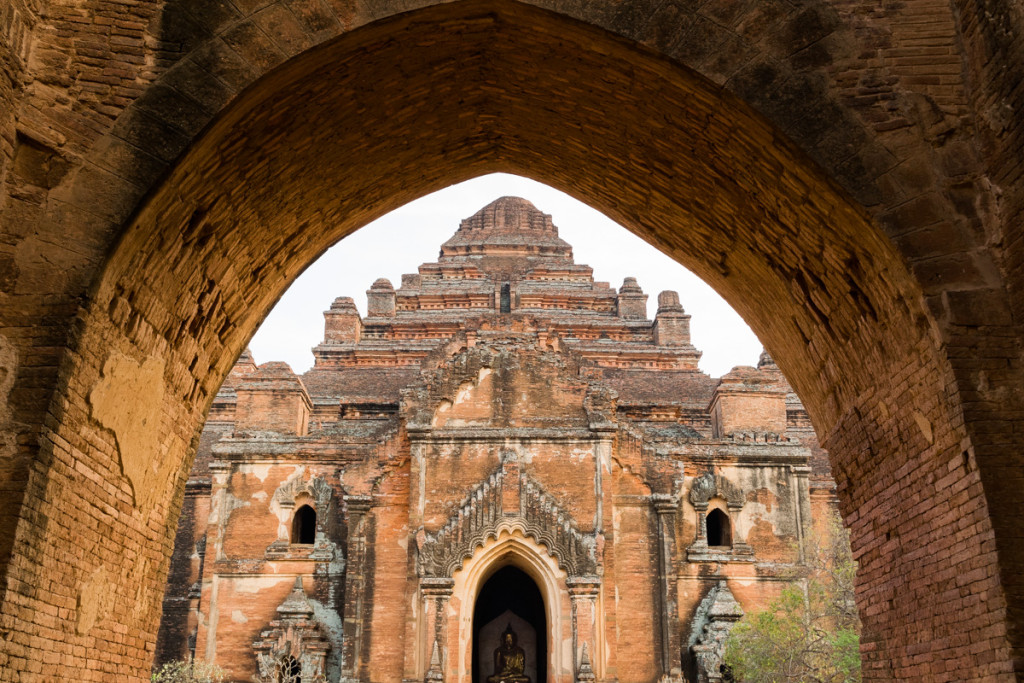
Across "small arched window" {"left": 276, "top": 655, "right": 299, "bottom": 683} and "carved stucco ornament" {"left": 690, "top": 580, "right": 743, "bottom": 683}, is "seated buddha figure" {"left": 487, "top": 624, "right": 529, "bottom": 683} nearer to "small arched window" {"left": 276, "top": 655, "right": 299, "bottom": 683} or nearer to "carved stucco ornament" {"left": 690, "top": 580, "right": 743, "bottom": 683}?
"carved stucco ornament" {"left": 690, "top": 580, "right": 743, "bottom": 683}

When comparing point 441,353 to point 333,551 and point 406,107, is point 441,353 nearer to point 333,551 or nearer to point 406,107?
point 333,551

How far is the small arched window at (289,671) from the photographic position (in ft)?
67.6

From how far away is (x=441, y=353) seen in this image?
24141mm

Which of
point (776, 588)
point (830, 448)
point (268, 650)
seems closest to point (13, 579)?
point (830, 448)

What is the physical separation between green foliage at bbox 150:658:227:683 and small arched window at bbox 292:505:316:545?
316 centimetres

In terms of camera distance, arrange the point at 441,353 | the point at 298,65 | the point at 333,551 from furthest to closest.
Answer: the point at 441,353 < the point at 333,551 < the point at 298,65

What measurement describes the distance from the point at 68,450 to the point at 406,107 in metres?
2.96

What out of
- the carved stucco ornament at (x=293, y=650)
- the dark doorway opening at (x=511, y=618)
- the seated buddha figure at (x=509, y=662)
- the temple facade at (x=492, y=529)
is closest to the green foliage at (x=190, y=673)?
the temple facade at (x=492, y=529)

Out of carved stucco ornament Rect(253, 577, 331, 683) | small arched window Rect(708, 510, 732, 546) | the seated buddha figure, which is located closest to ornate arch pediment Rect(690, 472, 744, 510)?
small arched window Rect(708, 510, 732, 546)

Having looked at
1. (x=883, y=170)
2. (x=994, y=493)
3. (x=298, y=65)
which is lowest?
(x=994, y=493)

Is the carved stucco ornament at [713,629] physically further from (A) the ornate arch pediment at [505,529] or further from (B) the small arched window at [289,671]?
(B) the small arched window at [289,671]

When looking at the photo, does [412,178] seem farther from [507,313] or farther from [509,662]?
[507,313]

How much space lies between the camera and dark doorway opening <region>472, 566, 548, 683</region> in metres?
23.0

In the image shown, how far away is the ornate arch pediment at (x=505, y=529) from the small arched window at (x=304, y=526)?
164 inches
